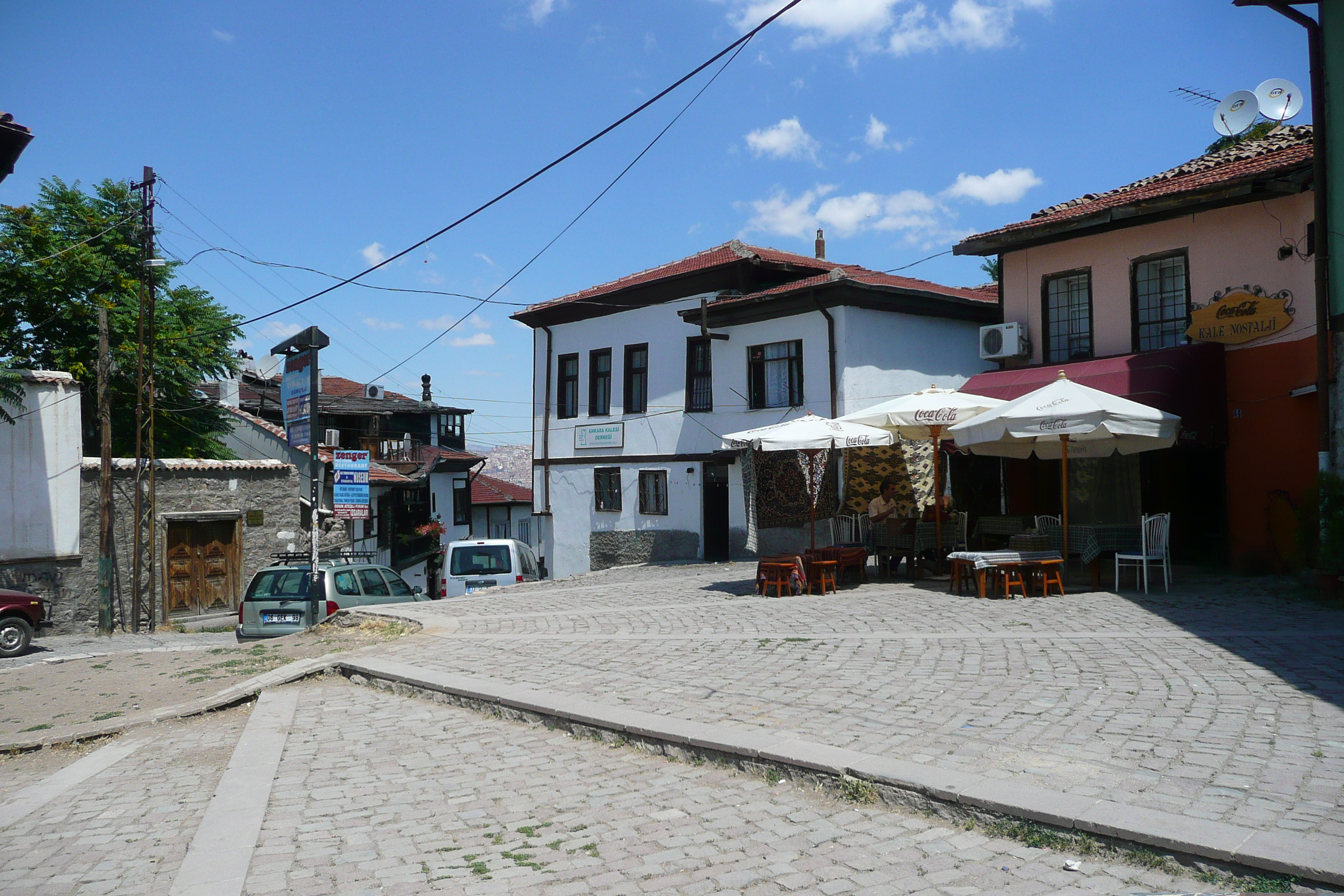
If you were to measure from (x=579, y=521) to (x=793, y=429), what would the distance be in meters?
14.2

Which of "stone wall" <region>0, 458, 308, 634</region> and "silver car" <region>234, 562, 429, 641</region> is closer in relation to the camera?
"silver car" <region>234, 562, 429, 641</region>

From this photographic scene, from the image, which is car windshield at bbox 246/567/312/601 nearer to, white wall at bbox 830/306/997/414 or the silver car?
the silver car

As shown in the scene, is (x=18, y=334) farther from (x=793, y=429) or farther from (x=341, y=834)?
(x=341, y=834)

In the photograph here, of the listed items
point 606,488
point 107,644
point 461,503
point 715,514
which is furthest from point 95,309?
point 461,503

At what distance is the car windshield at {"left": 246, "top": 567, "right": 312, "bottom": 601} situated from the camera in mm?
13586

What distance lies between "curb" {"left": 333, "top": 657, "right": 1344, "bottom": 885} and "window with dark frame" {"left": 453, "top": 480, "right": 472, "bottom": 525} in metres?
35.6

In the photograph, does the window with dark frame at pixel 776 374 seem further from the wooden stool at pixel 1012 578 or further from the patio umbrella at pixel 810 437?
the wooden stool at pixel 1012 578

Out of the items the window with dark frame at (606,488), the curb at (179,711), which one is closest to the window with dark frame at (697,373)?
the window with dark frame at (606,488)

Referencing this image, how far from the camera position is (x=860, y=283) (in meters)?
19.5

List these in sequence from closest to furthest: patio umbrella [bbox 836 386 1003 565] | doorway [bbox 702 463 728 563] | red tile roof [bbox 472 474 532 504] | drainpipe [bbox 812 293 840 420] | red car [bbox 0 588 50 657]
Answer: patio umbrella [bbox 836 386 1003 565], red car [bbox 0 588 50 657], drainpipe [bbox 812 293 840 420], doorway [bbox 702 463 728 563], red tile roof [bbox 472 474 532 504]

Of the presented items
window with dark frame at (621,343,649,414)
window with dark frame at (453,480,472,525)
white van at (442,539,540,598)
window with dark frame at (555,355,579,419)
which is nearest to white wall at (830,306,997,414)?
window with dark frame at (621,343,649,414)

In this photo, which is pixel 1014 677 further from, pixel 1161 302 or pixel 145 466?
pixel 145 466

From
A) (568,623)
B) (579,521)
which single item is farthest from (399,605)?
(579,521)

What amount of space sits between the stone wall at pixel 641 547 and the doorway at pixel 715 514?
1.08ft
